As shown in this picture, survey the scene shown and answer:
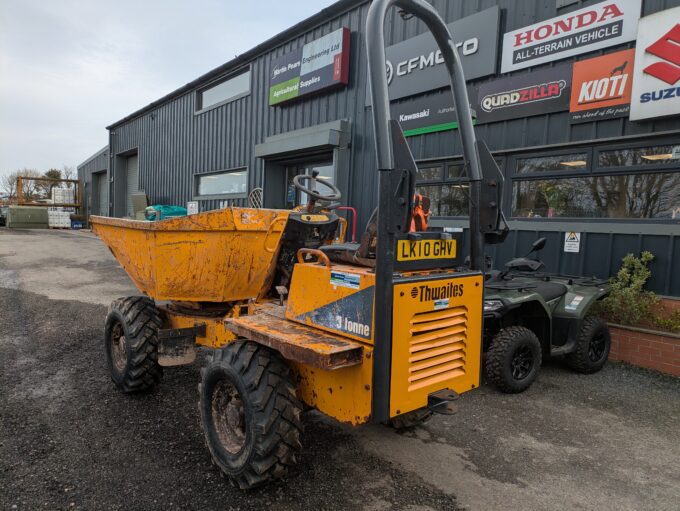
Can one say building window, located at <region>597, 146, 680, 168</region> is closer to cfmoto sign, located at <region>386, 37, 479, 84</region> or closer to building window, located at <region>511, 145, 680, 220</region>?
building window, located at <region>511, 145, 680, 220</region>

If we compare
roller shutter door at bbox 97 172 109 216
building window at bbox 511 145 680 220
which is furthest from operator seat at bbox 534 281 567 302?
roller shutter door at bbox 97 172 109 216

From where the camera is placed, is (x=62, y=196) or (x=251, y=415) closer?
(x=251, y=415)

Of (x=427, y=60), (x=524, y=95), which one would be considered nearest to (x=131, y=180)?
(x=427, y=60)

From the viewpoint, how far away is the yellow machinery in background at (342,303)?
2473mm

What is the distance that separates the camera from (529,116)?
6844 millimetres

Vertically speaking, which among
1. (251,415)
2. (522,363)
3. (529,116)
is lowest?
(522,363)

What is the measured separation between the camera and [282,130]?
1156cm

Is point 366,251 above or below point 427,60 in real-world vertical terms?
below

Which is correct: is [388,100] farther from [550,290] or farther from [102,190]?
[102,190]

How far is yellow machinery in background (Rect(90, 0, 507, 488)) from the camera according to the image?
8.11 ft

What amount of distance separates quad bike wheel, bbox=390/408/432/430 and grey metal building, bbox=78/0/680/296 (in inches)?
58.6

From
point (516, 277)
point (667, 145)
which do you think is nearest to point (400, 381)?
point (516, 277)

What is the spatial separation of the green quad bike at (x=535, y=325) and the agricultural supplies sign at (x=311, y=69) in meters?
6.05

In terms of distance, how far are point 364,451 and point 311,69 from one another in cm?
900
